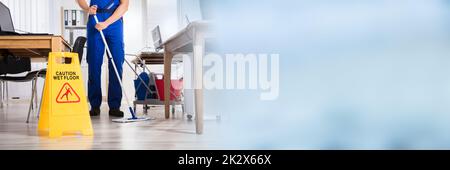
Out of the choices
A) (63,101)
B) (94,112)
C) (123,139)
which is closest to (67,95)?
(63,101)

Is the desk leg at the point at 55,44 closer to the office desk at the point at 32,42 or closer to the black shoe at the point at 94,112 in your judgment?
the office desk at the point at 32,42

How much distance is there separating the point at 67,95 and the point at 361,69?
4.70ft

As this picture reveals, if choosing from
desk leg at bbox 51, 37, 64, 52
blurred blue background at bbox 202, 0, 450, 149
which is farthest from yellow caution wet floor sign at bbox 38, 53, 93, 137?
blurred blue background at bbox 202, 0, 450, 149

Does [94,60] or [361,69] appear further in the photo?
[94,60]

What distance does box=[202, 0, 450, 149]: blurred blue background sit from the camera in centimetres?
86

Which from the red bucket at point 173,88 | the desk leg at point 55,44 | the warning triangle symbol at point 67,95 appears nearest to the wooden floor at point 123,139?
the warning triangle symbol at point 67,95

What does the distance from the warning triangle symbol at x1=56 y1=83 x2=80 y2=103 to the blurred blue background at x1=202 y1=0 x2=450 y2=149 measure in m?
1.23

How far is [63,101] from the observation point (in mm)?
1914

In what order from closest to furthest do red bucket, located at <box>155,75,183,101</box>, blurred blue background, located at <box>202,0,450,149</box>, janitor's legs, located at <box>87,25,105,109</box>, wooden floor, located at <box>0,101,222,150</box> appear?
blurred blue background, located at <box>202,0,450,149</box> → wooden floor, located at <box>0,101,222,150</box> → janitor's legs, located at <box>87,25,105,109</box> → red bucket, located at <box>155,75,183,101</box>

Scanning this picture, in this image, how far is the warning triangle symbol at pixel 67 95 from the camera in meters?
1.91

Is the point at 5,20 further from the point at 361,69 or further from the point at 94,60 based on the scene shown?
the point at 361,69

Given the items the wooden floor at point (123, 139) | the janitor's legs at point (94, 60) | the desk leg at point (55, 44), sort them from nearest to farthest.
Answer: the wooden floor at point (123, 139), the desk leg at point (55, 44), the janitor's legs at point (94, 60)

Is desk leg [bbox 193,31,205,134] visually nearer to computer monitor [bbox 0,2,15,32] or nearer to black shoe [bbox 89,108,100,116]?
black shoe [bbox 89,108,100,116]

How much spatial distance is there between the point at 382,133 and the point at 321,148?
129mm
